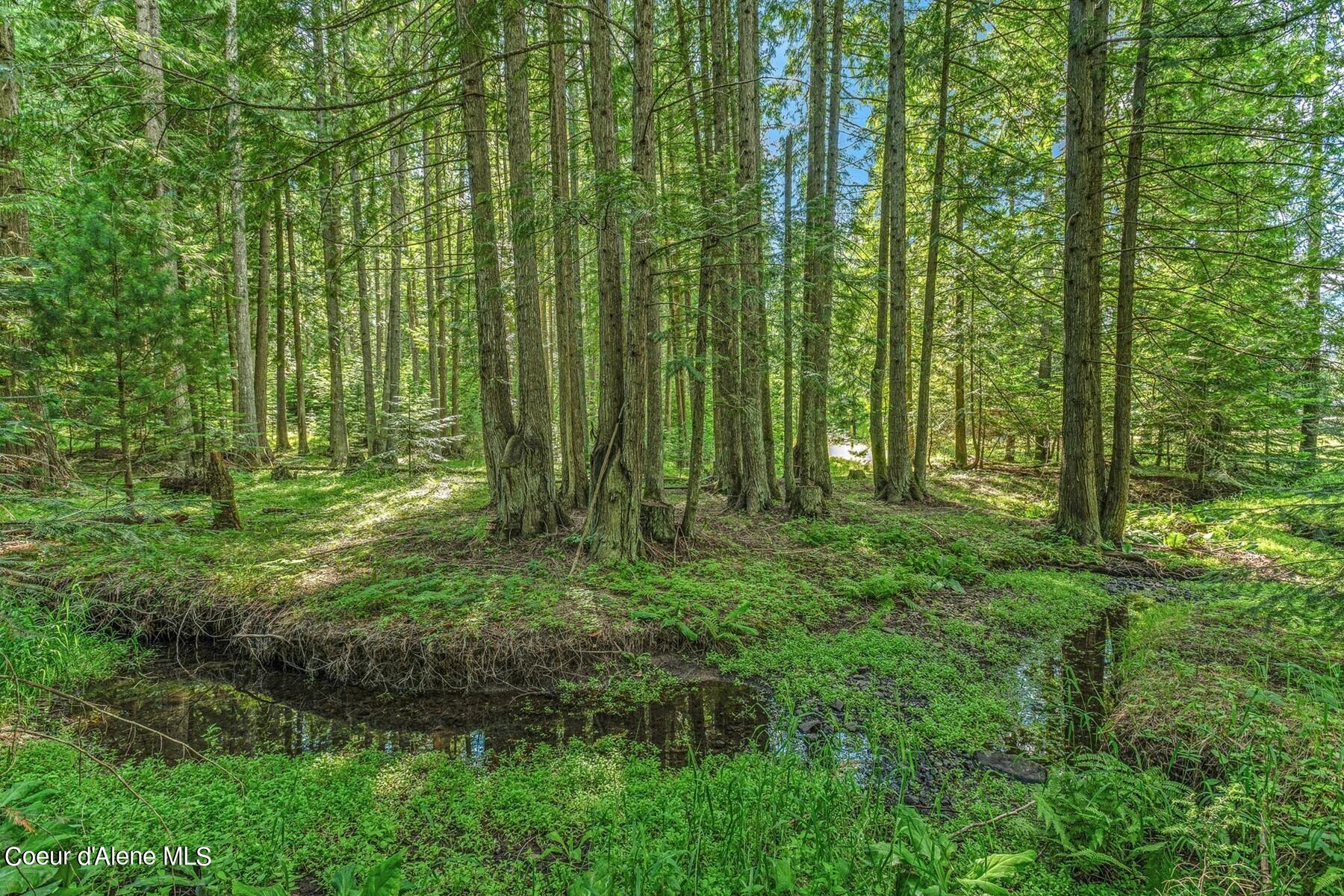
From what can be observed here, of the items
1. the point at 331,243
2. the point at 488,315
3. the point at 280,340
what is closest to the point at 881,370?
the point at 488,315

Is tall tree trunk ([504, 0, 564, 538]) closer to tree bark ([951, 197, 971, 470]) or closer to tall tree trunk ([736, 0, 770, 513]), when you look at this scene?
tall tree trunk ([736, 0, 770, 513])

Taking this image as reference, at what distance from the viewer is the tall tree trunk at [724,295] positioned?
21.0 feet

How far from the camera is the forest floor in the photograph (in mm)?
2531

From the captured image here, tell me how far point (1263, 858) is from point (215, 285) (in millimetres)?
19820

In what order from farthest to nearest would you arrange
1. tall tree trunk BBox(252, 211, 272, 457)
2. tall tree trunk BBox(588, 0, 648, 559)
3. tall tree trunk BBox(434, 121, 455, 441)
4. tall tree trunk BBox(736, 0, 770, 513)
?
1. tall tree trunk BBox(252, 211, 272, 457)
2. tall tree trunk BBox(434, 121, 455, 441)
3. tall tree trunk BBox(736, 0, 770, 513)
4. tall tree trunk BBox(588, 0, 648, 559)

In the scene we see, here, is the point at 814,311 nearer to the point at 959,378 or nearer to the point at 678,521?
the point at 678,521

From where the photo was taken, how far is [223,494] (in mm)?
7707

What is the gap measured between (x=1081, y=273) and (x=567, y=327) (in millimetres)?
7784

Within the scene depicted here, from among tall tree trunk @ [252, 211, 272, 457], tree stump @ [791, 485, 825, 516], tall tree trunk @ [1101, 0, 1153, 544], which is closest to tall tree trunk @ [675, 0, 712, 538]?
tree stump @ [791, 485, 825, 516]

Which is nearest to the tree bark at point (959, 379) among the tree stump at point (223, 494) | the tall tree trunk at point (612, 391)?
the tall tree trunk at point (612, 391)

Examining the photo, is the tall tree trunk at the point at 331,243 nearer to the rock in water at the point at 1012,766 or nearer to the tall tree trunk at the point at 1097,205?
the rock in water at the point at 1012,766

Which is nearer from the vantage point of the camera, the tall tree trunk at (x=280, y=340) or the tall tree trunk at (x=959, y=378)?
the tall tree trunk at (x=959, y=378)

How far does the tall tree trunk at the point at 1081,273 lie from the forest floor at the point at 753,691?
749 millimetres

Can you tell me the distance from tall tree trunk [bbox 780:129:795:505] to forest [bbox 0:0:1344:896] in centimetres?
17
